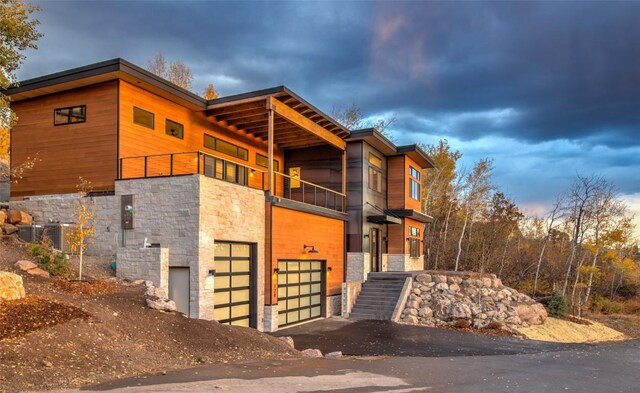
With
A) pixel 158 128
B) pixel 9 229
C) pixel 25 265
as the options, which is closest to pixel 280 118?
pixel 158 128

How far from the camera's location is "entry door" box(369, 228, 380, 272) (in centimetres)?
2630

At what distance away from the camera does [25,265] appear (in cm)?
1282

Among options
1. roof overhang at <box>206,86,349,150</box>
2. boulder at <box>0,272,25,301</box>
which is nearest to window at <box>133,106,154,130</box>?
roof overhang at <box>206,86,349,150</box>

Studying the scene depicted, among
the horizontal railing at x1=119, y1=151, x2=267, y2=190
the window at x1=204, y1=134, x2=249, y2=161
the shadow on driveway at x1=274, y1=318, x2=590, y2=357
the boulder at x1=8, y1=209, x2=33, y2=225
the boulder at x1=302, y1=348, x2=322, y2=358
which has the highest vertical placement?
the window at x1=204, y1=134, x2=249, y2=161

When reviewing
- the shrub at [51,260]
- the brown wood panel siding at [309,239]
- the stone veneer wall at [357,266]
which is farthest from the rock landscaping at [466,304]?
the shrub at [51,260]

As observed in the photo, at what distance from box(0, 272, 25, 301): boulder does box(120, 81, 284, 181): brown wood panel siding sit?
638 cm

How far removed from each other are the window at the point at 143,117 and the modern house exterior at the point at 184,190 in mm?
44

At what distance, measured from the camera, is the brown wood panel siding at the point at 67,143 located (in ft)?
53.3

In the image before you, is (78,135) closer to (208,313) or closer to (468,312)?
(208,313)

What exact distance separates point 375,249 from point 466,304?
625 centimetres

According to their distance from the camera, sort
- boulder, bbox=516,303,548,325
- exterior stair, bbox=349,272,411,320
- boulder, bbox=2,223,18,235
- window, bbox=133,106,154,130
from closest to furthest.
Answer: boulder, bbox=2,223,18,235 < window, bbox=133,106,154,130 < exterior stair, bbox=349,272,411,320 < boulder, bbox=516,303,548,325

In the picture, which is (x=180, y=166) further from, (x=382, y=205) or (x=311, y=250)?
(x=382, y=205)

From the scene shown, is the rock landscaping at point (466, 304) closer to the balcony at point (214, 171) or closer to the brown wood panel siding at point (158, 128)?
the balcony at point (214, 171)

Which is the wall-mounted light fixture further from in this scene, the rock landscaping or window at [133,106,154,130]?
window at [133,106,154,130]
